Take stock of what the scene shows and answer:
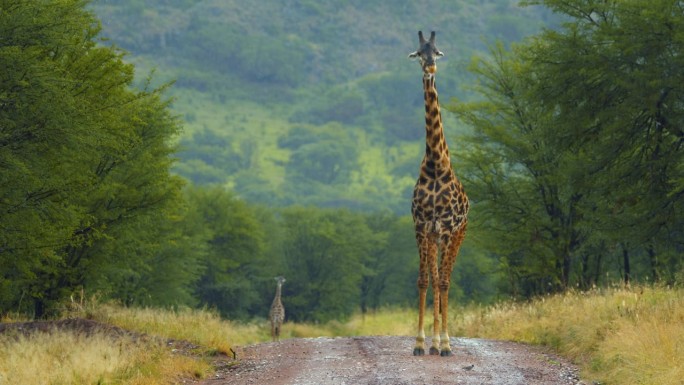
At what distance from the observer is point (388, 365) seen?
14.4 meters

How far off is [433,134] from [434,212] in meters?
1.40

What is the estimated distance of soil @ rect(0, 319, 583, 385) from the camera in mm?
13266

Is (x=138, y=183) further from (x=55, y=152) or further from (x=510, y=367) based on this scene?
(x=510, y=367)

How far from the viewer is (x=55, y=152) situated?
18.7 meters

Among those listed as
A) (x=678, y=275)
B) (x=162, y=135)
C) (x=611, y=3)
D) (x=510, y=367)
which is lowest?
(x=510, y=367)

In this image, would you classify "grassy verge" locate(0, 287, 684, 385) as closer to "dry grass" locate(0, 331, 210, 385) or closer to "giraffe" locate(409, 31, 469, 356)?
"dry grass" locate(0, 331, 210, 385)

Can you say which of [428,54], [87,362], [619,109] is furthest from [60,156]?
[619,109]

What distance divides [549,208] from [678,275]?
44.4 ft

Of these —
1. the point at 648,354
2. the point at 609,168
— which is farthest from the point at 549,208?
the point at 648,354

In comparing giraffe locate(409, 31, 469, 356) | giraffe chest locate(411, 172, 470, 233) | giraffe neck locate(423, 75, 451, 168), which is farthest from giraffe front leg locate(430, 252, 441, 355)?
giraffe neck locate(423, 75, 451, 168)

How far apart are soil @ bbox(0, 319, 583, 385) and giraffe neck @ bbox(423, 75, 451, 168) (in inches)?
133

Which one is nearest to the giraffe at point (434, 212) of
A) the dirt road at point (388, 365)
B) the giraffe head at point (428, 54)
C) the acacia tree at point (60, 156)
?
the giraffe head at point (428, 54)

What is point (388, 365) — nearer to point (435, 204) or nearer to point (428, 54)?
point (435, 204)

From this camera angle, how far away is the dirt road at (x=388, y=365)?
1319 cm
